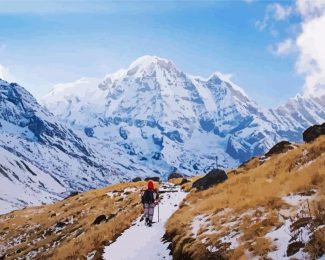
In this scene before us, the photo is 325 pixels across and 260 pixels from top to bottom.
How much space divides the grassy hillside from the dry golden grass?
5.22 metres

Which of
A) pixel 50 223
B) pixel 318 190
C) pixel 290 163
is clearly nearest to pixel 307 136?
pixel 290 163

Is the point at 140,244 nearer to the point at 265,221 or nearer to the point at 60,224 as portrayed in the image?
the point at 265,221

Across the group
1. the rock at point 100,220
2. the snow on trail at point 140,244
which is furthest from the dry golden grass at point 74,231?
the snow on trail at point 140,244

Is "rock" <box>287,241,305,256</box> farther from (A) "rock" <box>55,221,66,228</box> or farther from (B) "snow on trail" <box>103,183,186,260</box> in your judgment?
(A) "rock" <box>55,221,66,228</box>

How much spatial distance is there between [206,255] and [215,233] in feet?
7.61

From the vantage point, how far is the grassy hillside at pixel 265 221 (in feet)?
46.0

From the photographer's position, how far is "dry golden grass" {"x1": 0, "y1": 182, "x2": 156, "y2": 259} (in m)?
26.7

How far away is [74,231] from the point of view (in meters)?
38.8

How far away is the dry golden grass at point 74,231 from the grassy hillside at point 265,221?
5.22 meters

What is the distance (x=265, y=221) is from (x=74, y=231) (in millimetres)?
24555

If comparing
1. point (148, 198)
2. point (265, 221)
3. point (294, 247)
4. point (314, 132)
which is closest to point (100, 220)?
point (148, 198)

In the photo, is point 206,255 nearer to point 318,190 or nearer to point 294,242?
point 294,242

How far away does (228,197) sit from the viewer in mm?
24078

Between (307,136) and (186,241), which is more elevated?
(307,136)
